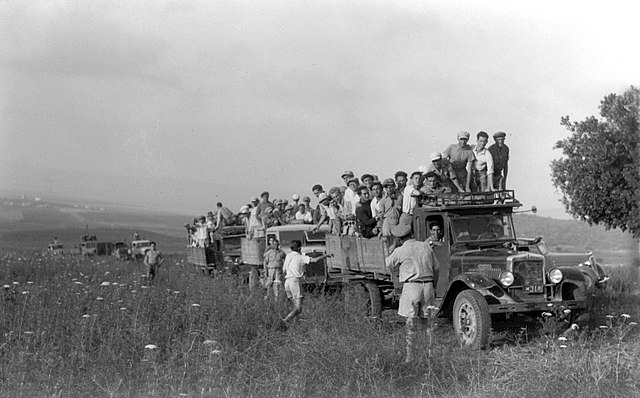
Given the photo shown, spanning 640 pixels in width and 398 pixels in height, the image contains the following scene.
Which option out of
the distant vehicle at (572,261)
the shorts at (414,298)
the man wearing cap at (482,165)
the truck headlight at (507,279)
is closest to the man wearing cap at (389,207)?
the man wearing cap at (482,165)

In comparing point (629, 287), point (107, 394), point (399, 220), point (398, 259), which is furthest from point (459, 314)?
point (629, 287)

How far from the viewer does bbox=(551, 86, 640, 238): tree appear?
24.1 meters

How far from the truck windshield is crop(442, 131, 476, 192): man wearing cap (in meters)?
1.28

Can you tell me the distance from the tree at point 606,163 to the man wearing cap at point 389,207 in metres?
11.2

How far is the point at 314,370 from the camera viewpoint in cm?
896

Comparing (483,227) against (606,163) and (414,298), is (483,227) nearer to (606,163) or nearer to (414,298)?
(414,298)

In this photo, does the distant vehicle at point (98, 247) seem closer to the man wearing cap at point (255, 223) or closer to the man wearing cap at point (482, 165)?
the man wearing cap at point (255, 223)

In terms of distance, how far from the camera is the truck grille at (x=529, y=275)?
11875 mm

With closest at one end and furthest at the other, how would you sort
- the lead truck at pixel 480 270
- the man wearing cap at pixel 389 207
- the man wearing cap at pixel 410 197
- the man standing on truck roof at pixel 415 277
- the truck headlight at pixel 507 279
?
the man standing on truck roof at pixel 415 277, the lead truck at pixel 480 270, the truck headlight at pixel 507 279, the man wearing cap at pixel 410 197, the man wearing cap at pixel 389 207

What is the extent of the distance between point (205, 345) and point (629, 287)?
574 inches

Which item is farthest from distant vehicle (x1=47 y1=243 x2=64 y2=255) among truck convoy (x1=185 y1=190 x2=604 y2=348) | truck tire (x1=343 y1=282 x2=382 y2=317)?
truck convoy (x1=185 y1=190 x2=604 y2=348)

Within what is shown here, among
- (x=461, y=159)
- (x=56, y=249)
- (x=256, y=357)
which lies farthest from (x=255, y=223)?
(x=56, y=249)

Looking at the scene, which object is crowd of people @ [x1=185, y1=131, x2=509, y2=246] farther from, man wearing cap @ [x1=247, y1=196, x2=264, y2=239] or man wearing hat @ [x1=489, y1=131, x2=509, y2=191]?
man wearing cap @ [x1=247, y1=196, x2=264, y2=239]

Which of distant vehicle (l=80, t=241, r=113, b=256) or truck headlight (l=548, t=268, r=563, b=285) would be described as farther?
distant vehicle (l=80, t=241, r=113, b=256)
